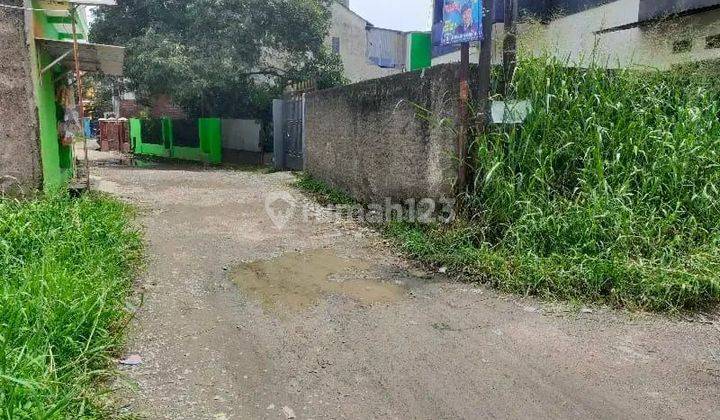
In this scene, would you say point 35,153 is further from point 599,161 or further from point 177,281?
point 599,161

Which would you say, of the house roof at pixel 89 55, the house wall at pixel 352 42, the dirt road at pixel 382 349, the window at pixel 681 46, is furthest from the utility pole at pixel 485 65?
the house wall at pixel 352 42

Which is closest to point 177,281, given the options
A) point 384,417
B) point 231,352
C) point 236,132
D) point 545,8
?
point 231,352

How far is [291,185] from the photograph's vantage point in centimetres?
988

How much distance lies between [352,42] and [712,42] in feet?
61.5

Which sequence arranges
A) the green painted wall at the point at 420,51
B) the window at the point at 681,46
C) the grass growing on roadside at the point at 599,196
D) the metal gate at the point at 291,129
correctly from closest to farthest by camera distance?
1. the grass growing on roadside at the point at 599,196
2. the window at the point at 681,46
3. the metal gate at the point at 291,129
4. the green painted wall at the point at 420,51

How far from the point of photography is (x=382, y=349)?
121 inches

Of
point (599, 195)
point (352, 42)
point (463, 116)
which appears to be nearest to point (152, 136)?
point (352, 42)

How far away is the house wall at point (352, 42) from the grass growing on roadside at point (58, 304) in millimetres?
19636

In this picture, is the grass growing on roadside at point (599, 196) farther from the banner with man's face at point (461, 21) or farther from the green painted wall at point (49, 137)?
the green painted wall at point (49, 137)

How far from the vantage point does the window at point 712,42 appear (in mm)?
6488

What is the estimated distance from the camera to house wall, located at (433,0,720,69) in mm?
5383

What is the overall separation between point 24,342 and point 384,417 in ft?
6.04

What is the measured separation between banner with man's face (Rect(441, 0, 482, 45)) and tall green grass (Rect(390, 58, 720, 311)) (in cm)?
67

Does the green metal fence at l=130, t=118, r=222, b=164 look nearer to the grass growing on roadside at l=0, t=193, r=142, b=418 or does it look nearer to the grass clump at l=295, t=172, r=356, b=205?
the grass clump at l=295, t=172, r=356, b=205
